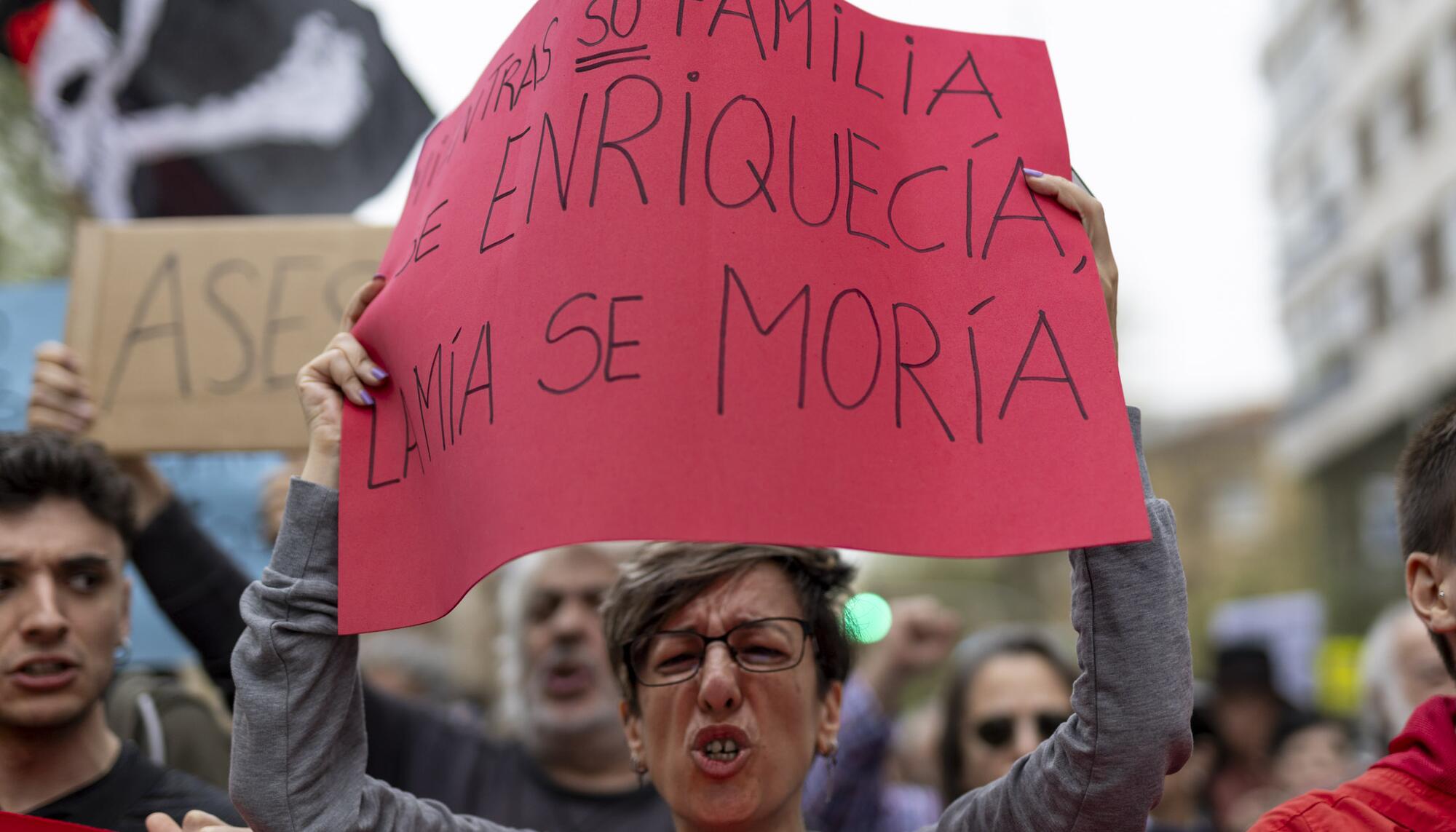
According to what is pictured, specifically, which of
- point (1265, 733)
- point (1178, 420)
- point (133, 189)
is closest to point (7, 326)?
point (133, 189)

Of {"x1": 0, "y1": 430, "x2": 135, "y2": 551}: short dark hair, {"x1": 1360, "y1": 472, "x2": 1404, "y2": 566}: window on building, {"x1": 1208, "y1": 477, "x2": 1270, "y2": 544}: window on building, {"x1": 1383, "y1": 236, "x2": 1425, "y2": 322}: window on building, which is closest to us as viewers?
{"x1": 0, "y1": 430, "x2": 135, "y2": 551}: short dark hair

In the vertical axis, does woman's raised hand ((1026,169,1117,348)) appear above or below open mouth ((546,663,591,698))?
above

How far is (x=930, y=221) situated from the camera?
183 cm

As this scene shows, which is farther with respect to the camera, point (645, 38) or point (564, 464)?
point (645, 38)

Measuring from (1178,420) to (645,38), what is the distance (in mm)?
39425

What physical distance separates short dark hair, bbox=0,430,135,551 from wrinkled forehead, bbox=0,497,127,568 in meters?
0.01

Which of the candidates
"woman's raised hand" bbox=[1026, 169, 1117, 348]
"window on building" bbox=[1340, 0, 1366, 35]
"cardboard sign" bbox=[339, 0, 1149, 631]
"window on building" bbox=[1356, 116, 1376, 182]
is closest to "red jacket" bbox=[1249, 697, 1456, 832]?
"cardboard sign" bbox=[339, 0, 1149, 631]

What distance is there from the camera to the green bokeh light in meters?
2.33

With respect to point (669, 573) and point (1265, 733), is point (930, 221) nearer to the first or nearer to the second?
point (669, 573)

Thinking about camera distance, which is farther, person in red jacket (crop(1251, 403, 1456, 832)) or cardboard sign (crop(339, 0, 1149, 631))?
person in red jacket (crop(1251, 403, 1456, 832))

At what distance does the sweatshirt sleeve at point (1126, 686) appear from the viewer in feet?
5.66

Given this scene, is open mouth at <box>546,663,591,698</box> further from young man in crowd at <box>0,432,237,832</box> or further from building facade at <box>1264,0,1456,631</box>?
building facade at <box>1264,0,1456,631</box>

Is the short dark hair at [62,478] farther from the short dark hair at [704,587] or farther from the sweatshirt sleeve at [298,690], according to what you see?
the short dark hair at [704,587]

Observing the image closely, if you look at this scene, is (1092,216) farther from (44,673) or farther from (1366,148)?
(1366,148)
